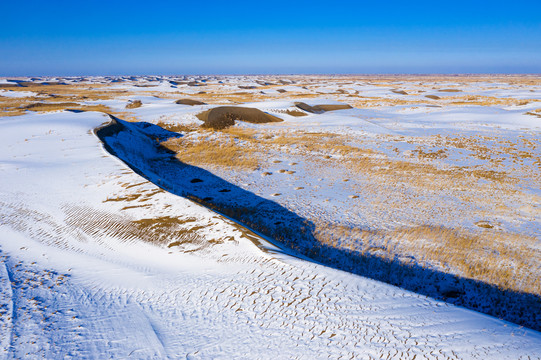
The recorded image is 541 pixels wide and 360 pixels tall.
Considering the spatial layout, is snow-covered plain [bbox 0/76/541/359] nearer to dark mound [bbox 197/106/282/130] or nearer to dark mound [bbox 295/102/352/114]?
dark mound [bbox 197/106/282/130]

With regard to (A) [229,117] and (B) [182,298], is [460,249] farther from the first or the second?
(A) [229,117]

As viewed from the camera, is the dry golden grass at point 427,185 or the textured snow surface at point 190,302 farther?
the dry golden grass at point 427,185

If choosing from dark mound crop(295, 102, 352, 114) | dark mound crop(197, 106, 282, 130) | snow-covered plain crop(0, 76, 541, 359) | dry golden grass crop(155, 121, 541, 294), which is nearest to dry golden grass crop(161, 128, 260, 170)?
dry golden grass crop(155, 121, 541, 294)

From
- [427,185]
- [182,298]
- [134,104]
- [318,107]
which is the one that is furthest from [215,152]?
[134,104]

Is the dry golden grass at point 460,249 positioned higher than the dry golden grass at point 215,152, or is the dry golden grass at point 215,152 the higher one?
the dry golden grass at point 215,152

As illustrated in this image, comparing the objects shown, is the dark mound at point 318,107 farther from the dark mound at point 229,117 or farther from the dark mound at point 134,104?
the dark mound at point 134,104

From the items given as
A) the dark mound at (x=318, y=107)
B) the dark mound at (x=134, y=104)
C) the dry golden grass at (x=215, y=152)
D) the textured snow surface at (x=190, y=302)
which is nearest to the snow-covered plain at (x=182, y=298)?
the textured snow surface at (x=190, y=302)
